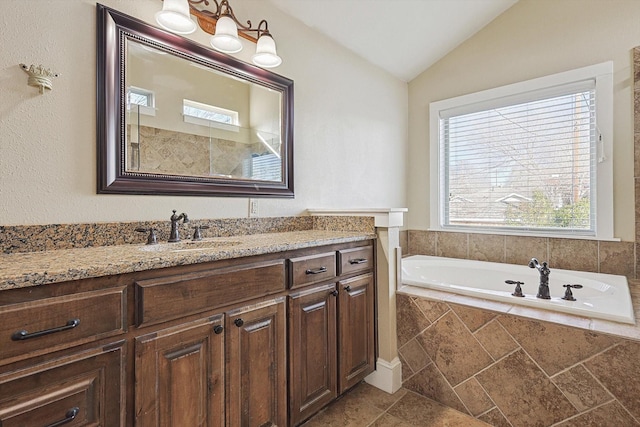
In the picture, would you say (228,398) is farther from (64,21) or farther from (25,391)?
(64,21)

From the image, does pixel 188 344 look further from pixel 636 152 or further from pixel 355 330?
pixel 636 152

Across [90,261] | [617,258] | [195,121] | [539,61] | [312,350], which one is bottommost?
[312,350]

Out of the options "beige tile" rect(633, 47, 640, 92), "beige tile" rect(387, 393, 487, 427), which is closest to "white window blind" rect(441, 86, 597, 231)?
"beige tile" rect(633, 47, 640, 92)

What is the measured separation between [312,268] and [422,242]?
2018 mm

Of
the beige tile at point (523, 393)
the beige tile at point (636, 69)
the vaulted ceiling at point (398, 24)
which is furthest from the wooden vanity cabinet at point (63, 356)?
the beige tile at point (636, 69)

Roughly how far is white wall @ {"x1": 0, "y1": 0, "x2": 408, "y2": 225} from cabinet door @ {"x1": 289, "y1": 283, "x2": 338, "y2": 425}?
27.6 inches

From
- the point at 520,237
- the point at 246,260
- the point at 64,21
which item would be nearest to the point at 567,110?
the point at 520,237

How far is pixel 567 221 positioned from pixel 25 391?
10.6 ft

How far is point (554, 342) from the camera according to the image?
1.51 m

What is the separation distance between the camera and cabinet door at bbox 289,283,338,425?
149 cm

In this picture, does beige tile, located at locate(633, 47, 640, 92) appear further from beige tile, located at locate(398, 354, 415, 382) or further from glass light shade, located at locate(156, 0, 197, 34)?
glass light shade, located at locate(156, 0, 197, 34)

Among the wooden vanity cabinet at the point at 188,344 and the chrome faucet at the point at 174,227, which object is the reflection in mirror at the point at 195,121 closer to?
the chrome faucet at the point at 174,227

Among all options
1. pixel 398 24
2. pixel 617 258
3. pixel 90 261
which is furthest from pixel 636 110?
pixel 90 261

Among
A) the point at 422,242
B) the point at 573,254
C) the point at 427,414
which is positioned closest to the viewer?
the point at 427,414
